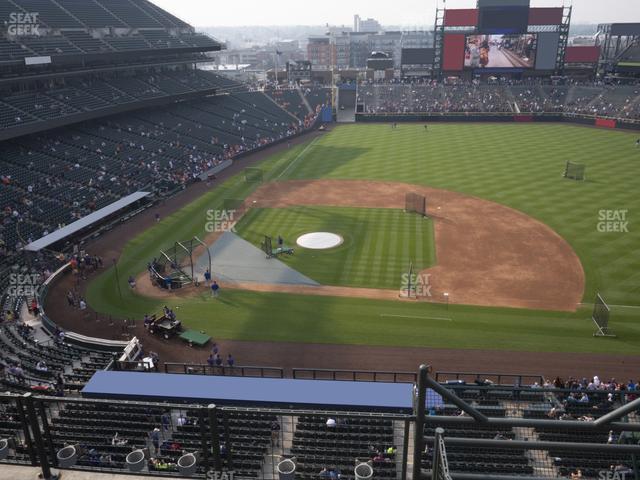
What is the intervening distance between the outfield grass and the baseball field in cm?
17

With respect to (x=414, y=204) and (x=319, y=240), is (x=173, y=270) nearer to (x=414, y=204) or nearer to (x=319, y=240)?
(x=319, y=240)

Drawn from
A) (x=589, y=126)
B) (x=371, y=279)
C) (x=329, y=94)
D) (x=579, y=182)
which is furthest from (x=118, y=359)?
(x=329, y=94)

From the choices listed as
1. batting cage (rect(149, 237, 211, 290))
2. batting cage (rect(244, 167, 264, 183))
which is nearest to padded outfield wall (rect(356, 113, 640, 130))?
batting cage (rect(244, 167, 264, 183))

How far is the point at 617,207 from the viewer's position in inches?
1965

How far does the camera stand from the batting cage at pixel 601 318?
30250mm

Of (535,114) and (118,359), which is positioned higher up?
(535,114)

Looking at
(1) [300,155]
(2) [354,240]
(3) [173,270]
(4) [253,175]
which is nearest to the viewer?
(3) [173,270]

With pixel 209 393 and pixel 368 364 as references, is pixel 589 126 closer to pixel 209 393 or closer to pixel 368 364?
pixel 368 364

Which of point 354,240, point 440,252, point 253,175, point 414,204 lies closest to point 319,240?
point 354,240

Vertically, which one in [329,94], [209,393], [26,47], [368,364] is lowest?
[368,364]

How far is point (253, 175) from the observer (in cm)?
6562

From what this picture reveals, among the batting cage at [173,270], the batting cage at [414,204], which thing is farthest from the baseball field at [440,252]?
the batting cage at [173,270]

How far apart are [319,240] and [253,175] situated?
23711mm

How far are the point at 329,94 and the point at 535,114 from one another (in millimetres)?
47809
